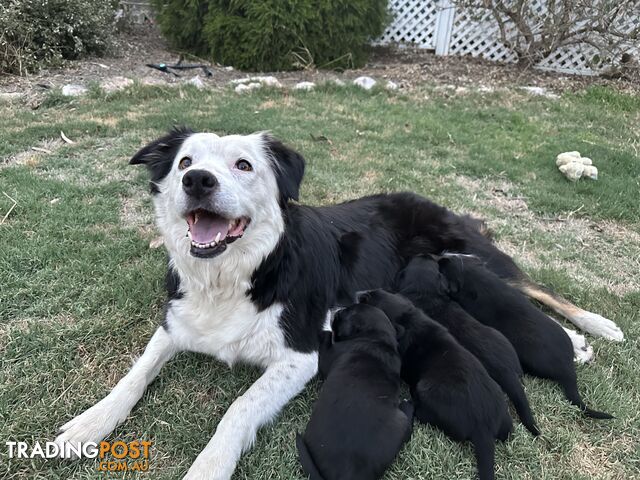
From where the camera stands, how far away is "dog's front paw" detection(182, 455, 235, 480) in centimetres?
216

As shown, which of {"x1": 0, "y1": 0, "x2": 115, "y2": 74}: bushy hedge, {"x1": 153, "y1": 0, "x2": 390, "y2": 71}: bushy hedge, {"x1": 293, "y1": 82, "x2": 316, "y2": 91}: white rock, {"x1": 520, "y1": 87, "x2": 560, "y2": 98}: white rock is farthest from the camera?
{"x1": 153, "y1": 0, "x2": 390, "y2": 71}: bushy hedge

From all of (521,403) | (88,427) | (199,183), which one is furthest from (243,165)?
(521,403)

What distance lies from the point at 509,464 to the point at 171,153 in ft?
8.35

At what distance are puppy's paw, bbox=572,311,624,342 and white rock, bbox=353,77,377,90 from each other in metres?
6.75

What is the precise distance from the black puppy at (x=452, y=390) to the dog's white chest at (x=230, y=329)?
737 millimetres

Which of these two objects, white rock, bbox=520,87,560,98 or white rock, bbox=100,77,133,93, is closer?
white rock, bbox=100,77,133,93

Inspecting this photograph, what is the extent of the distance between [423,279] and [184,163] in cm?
169

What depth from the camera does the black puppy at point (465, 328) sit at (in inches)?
99.8

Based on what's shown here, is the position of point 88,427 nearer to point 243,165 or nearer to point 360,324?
point 360,324

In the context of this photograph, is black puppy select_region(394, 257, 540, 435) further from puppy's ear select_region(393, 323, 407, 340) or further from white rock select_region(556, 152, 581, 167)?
white rock select_region(556, 152, 581, 167)

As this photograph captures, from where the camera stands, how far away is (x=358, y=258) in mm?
3314

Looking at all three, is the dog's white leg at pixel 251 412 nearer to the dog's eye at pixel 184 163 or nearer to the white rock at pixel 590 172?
the dog's eye at pixel 184 163

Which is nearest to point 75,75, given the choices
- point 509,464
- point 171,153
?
point 171,153

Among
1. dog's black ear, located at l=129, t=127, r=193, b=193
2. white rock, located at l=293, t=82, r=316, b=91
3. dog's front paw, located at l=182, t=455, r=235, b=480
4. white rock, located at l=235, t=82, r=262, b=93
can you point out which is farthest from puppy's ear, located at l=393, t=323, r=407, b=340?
white rock, located at l=293, t=82, r=316, b=91
